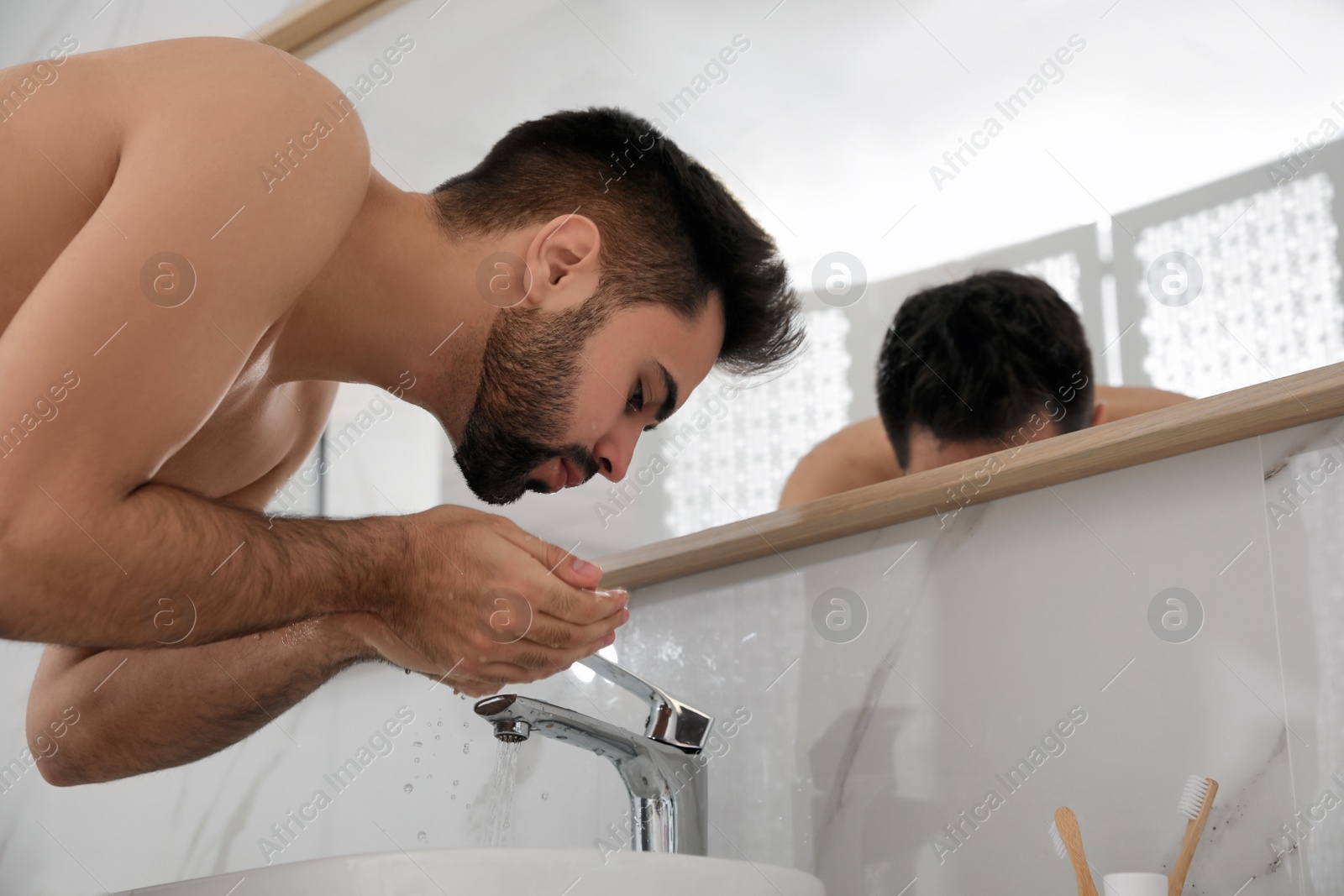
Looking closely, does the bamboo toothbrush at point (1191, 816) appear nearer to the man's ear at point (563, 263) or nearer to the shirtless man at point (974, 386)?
the shirtless man at point (974, 386)

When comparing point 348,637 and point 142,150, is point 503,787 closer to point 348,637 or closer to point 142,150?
point 348,637

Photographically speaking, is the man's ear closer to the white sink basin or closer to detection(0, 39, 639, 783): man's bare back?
detection(0, 39, 639, 783): man's bare back

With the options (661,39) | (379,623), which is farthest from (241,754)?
(661,39)

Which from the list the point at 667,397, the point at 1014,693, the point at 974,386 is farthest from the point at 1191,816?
the point at 667,397

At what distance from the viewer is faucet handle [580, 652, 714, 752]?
76 centimetres

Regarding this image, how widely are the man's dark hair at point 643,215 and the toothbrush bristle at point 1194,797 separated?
0.43 m

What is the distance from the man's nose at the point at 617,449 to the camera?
0.90m

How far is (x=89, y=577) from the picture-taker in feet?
1.88

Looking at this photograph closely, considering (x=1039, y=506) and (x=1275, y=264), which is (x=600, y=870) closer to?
(x=1039, y=506)

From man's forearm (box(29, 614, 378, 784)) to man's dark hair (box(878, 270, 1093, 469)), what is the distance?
431 millimetres

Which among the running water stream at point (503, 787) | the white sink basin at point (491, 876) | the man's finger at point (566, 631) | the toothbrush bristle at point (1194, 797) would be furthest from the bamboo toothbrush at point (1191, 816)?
the running water stream at point (503, 787)

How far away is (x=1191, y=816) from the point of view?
0.63m

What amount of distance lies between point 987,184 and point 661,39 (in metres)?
0.41

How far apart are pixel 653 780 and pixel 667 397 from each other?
29 centimetres
